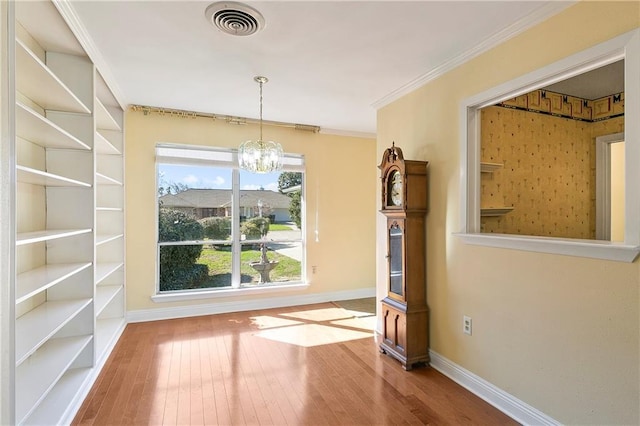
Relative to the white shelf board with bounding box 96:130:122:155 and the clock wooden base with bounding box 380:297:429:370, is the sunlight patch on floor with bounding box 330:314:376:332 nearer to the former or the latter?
the clock wooden base with bounding box 380:297:429:370

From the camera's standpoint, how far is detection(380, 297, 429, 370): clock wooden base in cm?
274

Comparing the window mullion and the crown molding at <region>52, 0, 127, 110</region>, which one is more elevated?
the crown molding at <region>52, 0, 127, 110</region>

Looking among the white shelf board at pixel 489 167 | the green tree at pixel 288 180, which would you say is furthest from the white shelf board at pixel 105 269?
the white shelf board at pixel 489 167

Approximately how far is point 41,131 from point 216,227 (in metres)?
2.43

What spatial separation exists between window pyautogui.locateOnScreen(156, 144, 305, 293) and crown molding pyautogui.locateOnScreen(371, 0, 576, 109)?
209 cm

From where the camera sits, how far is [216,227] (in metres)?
4.27

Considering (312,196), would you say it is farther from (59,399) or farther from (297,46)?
(59,399)

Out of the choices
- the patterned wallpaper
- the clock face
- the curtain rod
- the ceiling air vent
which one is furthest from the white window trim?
the curtain rod

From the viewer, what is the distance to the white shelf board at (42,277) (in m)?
1.67

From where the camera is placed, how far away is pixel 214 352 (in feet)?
9.95

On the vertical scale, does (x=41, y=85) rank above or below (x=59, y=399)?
above

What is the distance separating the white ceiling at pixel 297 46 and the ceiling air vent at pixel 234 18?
0.17ft

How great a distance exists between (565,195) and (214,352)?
12.5ft

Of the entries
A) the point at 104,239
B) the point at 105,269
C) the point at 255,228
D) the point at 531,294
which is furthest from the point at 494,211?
the point at 105,269
